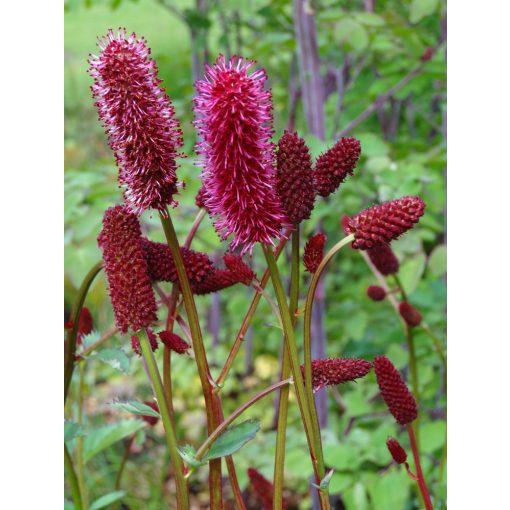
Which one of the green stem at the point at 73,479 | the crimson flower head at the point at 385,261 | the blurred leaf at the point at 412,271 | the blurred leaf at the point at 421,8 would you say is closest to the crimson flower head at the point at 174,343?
the green stem at the point at 73,479

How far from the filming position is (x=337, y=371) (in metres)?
0.51

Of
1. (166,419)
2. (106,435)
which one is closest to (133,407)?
(166,419)

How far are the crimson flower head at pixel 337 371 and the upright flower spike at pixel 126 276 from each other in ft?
0.40

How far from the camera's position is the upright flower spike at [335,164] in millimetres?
498

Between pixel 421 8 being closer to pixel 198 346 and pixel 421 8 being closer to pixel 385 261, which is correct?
pixel 385 261

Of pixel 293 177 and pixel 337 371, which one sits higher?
pixel 293 177

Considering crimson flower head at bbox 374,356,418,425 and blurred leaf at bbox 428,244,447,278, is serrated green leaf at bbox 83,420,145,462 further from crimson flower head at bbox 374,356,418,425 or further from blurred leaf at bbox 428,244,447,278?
blurred leaf at bbox 428,244,447,278

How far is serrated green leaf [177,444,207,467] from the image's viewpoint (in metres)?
0.50

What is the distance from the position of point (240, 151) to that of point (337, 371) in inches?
6.6

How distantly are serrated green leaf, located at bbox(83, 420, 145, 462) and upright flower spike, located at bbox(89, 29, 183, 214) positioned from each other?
1.50 feet

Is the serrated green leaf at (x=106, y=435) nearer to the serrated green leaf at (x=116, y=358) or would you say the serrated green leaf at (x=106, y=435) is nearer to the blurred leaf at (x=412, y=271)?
the serrated green leaf at (x=116, y=358)

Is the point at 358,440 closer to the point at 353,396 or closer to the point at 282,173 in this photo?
the point at 353,396

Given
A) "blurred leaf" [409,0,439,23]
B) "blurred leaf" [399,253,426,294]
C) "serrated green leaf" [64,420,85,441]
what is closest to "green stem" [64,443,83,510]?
"serrated green leaf" [64,420,85,441]
